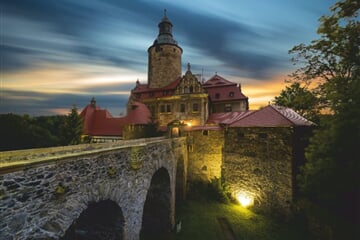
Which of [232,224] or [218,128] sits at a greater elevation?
[218,128]

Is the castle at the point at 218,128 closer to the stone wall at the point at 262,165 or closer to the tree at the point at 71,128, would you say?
the stone wall at the point at 262,165

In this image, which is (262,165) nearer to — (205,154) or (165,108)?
(205,154)

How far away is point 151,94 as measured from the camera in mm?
27141

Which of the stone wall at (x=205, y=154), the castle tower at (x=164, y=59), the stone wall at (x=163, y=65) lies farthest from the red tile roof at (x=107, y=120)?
the castle tower at (x=164, y=59)

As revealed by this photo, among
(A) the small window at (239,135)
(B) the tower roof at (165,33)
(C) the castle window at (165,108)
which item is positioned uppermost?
(B) the tower roof at (165,33)

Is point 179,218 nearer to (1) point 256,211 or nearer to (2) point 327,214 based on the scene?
(1) point 256,211

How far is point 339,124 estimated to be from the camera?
27.2 feet

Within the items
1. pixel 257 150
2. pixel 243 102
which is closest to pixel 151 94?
pixel 243 102

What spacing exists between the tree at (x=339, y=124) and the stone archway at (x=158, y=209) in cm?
893

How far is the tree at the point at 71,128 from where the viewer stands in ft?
61.8

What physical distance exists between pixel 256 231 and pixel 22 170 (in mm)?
13647

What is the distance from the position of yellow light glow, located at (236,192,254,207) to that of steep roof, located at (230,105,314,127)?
6.22m

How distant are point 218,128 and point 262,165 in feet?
18.1

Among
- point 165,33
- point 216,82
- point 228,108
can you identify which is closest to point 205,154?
point 228,108
